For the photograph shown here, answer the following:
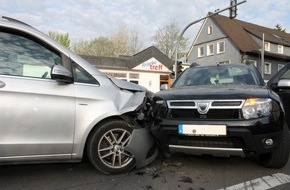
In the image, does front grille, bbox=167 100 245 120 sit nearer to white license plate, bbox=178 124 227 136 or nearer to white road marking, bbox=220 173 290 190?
white license plate, bbox=178 124 227 136

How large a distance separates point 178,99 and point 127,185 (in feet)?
4.09

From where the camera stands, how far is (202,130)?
3992 millimetres

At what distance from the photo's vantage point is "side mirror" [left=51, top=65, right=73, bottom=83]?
382cm

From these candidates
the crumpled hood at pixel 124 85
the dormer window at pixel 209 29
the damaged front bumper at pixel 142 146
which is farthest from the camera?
the dormer window at pixel 209 29

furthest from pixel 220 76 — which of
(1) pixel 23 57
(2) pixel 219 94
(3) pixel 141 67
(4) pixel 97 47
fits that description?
(4) pixel 97 47

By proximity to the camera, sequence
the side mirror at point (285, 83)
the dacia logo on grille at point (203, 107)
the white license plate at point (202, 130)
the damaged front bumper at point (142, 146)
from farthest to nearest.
Answer: the side mirror at point (285, 83) → the damaged front bumper at point (142, 146) → the dacia logo on grille at point (203, 107) → the white license plate at point (202, 130)

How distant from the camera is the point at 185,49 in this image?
55156 mm

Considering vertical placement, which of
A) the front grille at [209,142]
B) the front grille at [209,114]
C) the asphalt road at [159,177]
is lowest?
the asphalt road at [159,177]

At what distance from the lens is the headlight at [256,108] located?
13.0 feet

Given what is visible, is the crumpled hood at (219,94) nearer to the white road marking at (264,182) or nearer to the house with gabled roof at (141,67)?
the white road marking at (264,182)

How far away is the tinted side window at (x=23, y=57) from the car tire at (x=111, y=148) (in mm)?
949

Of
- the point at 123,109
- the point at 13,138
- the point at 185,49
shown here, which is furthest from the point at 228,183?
the point at 185,49

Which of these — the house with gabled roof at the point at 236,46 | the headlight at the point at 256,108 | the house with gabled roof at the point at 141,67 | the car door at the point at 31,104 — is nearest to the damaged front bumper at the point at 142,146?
the car door at the point at 31,104

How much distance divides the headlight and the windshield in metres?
1.16
